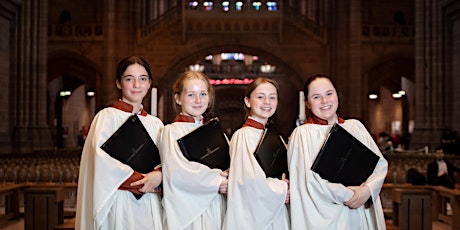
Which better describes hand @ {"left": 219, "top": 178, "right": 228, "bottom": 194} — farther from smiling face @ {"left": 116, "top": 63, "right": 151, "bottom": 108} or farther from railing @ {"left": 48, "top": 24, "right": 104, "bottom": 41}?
railing @ {"left": 48, "top": 24, "right": 104, "bottom": 41}

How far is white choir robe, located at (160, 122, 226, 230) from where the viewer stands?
3.62 metres

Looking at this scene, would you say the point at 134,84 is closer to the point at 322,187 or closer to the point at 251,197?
the point at 251,197

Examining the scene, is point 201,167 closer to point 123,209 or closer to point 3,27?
point 123,209

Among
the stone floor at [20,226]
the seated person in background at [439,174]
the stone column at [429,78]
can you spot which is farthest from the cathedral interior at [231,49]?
the stone floor at [20,226]

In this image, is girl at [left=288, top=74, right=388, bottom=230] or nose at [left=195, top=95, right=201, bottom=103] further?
nose at [left=195, top=95, right=201, bottom=103]

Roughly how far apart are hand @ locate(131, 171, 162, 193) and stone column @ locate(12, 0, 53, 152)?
587 inches

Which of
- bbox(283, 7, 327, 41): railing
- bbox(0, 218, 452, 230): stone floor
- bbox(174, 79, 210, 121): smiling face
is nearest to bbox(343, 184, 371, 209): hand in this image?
bbox(174, 79, 210, 121): smiling face

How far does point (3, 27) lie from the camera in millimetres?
17031

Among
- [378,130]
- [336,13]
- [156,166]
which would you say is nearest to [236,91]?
[378,130]

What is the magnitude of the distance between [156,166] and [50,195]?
326 centimetres

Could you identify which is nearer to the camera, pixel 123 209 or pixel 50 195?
pixel 123 209

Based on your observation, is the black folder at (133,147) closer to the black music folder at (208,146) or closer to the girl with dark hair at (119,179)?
the girl with dark hair at (119,179)

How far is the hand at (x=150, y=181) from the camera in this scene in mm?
3600

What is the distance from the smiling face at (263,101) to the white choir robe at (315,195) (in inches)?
10.4
